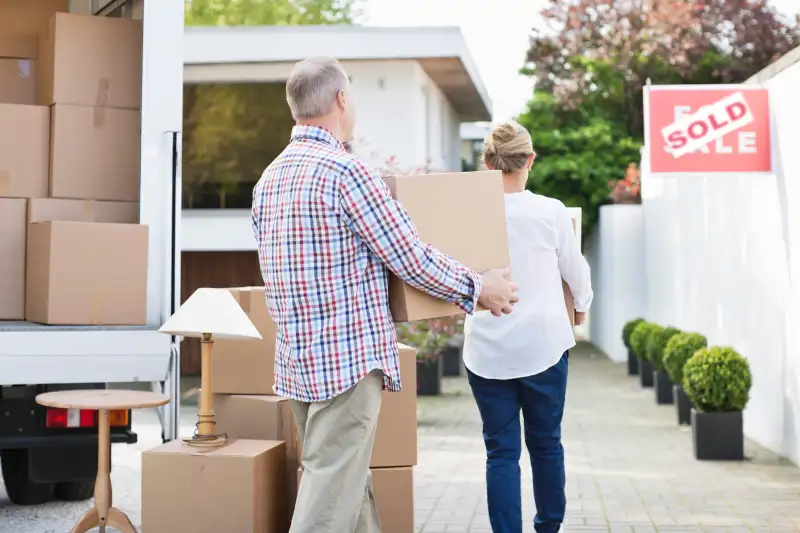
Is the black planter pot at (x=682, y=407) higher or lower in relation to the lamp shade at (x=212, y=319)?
lower

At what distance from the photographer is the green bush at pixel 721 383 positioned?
8273mm

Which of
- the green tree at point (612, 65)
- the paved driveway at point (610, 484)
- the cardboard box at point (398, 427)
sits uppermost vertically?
the green tree at point (612, 65)

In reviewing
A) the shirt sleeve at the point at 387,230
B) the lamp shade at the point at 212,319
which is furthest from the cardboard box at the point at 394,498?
the shirt sleeve at the point at 387,230

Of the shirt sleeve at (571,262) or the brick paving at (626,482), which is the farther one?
the brick paving at (626,482)

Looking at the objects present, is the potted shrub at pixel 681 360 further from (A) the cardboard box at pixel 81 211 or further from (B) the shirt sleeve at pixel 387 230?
(B) the shirt sleeve at pixel 387 230

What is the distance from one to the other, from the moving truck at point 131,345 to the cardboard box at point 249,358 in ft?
0.64

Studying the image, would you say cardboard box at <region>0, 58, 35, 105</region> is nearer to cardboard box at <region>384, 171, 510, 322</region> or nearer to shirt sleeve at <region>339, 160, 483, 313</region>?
cardboard box at <region>384, 171, 510, 322</region>

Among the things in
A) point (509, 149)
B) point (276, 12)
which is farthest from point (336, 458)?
point (276, 12)

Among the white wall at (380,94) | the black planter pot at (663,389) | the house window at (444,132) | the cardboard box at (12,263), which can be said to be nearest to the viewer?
the cardboard box at (12,263)

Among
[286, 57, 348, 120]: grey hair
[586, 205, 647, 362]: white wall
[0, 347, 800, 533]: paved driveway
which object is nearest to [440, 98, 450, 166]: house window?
[586, 205, 647, 362]: white wall

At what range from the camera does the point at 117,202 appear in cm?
554

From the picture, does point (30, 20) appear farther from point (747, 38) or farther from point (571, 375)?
point (747, 38)

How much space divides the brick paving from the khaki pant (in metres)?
2.40

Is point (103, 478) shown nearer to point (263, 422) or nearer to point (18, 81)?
point (263, 422)
